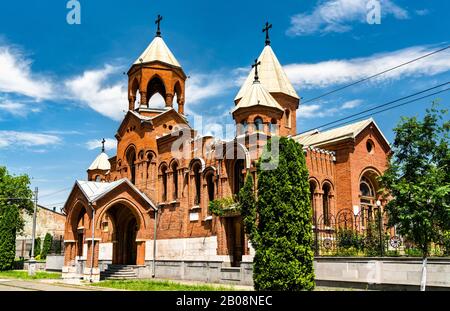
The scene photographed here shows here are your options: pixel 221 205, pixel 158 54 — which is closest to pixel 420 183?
pixel 221 205

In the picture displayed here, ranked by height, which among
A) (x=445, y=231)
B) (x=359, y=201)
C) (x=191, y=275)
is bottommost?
(x=191, y=275)

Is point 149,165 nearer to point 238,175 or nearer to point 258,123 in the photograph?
point 238,175

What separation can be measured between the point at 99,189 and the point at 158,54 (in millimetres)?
9265

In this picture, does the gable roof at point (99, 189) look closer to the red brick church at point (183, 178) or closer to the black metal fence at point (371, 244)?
the red brick church at point (183, 178)

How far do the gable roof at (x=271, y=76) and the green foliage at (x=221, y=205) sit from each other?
9424mm

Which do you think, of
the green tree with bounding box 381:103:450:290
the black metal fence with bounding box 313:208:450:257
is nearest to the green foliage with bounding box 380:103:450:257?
the green tree with bounding box 381:103:450:290

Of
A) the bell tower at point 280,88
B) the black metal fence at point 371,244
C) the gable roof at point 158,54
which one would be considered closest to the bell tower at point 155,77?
the gable roof at point 158,54

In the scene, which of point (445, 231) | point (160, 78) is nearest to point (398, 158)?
point (445, 231)

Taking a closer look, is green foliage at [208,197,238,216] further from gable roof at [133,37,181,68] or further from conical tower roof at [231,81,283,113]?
gable roof at [133,37,181,68]

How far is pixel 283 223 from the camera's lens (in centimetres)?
1348

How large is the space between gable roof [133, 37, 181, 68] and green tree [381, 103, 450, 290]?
731 inches

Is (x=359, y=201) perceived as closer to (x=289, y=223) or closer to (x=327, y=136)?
(x=327, y=136)
